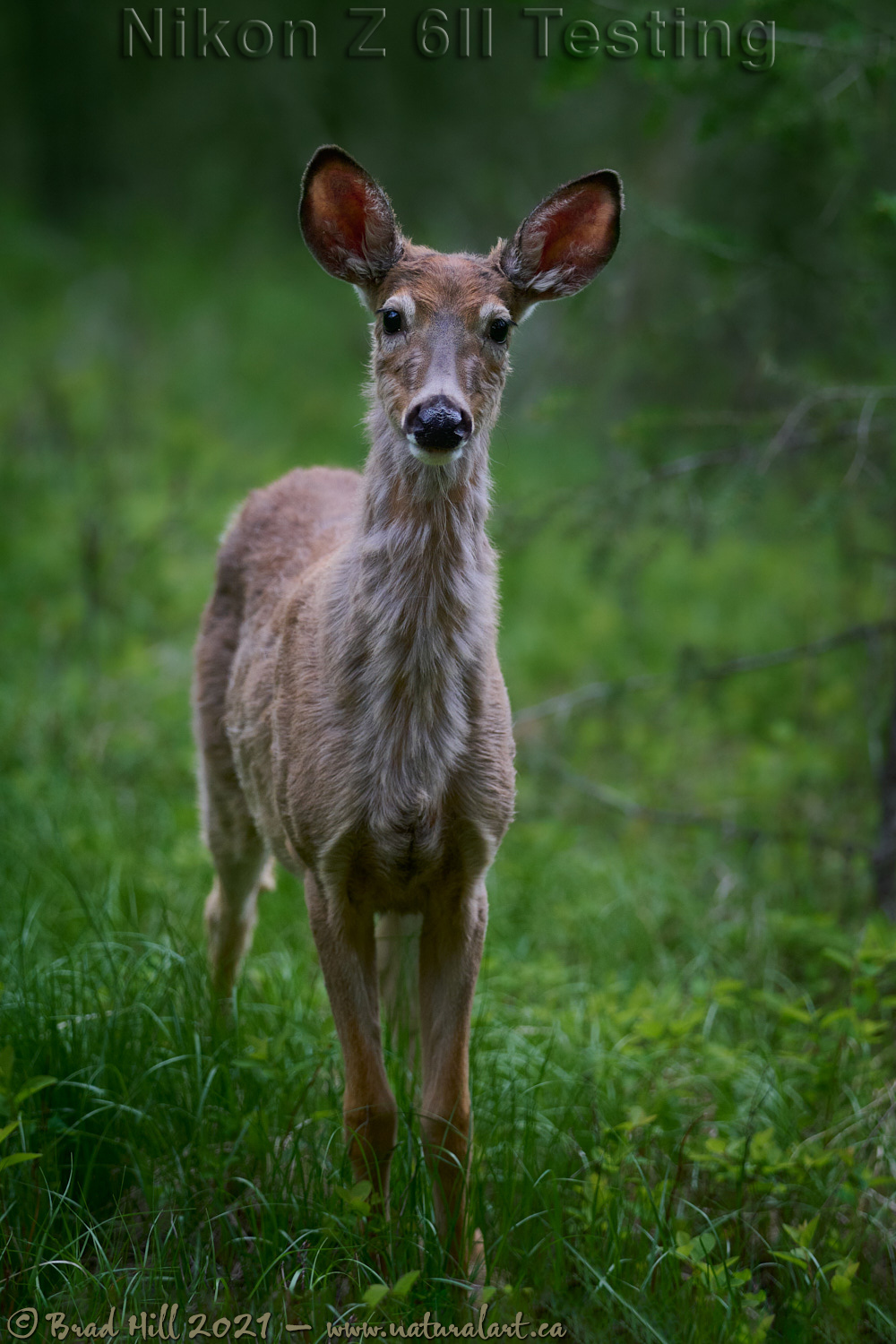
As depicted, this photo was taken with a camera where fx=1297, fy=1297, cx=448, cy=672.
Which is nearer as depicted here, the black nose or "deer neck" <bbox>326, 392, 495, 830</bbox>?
the black nose

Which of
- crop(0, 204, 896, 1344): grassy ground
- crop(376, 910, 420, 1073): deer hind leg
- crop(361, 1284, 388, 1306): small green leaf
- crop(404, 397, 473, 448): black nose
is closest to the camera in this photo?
crop(361, 1284, 388, 1306): small green leaf

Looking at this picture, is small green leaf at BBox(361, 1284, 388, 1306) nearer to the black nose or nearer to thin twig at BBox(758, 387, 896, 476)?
the black nose

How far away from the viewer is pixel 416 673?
3555 millimetres

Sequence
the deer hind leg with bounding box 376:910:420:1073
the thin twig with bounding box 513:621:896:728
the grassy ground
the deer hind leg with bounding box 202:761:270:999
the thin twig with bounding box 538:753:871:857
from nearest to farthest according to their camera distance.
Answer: the grassy ground, the deer hind leg with bounding box 376:910:420:1073, the deer hind leg with bounding box 202:761:270:999, the thin twig with bounding box 513:621:896:728, the thin twig with bounding box 538:753:871:857

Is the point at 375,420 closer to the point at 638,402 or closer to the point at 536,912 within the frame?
the point at 536,912

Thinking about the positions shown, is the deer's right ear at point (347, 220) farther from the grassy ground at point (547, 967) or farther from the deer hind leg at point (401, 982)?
the deer hind leg at point (401, 982)

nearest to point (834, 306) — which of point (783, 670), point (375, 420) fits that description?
point (783, 670)

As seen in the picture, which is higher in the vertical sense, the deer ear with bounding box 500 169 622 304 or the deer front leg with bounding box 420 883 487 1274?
the deer ear with bounding box 500 169 622 304

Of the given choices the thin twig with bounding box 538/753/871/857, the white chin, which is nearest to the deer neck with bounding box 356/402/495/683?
the white chin

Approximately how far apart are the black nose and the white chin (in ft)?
0.04

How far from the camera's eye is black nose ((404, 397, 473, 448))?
322cm

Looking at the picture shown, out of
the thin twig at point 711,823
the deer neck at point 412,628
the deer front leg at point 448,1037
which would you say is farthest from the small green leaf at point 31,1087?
the thin twig at point 711,823

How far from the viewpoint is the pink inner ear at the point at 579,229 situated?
3799mm

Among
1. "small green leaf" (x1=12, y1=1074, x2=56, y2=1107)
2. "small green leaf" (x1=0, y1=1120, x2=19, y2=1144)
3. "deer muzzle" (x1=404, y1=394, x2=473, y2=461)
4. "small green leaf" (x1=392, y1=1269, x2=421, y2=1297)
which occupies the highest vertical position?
"deer muzzle" (x1=404, y1=394, x2=473, y2=461)
